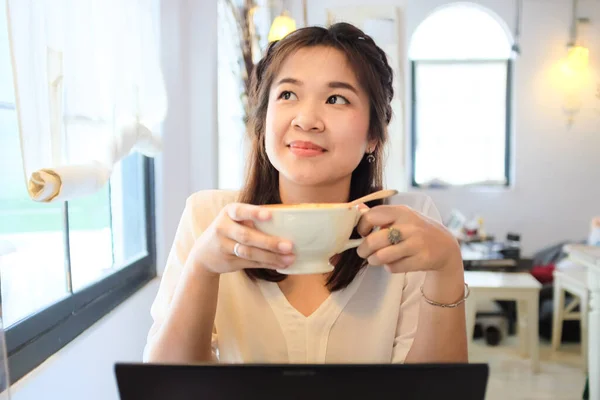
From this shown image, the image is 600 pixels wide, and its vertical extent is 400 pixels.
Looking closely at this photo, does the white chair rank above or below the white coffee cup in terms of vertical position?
below

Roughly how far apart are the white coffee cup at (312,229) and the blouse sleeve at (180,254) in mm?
362

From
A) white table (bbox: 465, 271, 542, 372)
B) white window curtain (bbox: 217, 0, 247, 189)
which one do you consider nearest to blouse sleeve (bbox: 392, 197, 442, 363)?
white window curtain (bbox: 217, 0, 247, 189)

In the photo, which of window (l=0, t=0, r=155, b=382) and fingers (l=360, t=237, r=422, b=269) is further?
window (l=0, t=0, r=155, b=382)

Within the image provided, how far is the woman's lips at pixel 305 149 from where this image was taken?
33.5 inches

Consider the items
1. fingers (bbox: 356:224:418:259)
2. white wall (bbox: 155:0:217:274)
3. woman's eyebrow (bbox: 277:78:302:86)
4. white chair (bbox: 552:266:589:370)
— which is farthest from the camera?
white chair (bbox: 552:266:589:370)

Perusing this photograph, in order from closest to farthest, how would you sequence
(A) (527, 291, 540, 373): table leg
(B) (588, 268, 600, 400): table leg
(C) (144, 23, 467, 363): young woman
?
(C) (144, 23, 467, 363): young woman, (B) (588, 268, 600, 400): table leg, (A) (527, 291, 540, 373): table leg

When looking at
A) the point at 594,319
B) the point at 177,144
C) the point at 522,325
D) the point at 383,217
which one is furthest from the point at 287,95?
the point at 522,325

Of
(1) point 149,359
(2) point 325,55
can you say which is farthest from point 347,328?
(2) point 325,55

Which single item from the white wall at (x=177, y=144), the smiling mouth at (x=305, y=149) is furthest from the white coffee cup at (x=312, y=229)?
the white wall at (x=177, y=144)

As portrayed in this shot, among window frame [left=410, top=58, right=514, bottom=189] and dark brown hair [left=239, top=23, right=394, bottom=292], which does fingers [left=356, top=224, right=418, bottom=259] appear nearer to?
dark brown hair [left=239, top=23, right=394, bottom=292]

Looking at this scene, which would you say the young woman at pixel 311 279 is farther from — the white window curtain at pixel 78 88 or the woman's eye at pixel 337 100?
the white window curtain at pixel 78 88

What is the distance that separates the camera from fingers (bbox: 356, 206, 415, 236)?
25.2 inches

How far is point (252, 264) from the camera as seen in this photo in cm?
64

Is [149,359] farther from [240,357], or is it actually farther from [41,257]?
[41,257]
